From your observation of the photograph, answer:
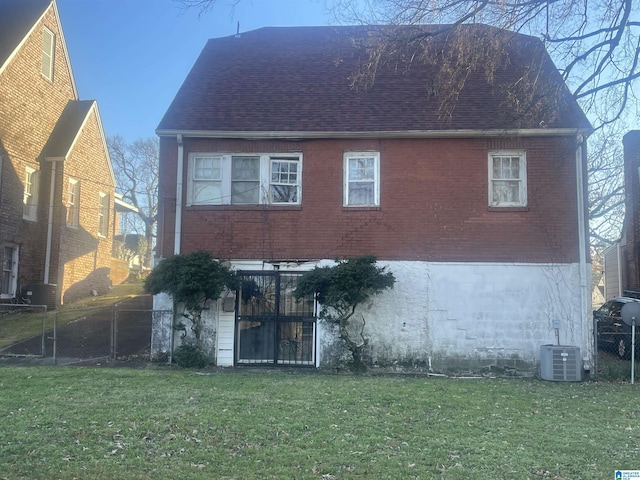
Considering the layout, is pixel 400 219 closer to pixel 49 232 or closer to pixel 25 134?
pixel 49 232

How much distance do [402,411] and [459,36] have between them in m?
6.05

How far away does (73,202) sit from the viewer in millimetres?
19672

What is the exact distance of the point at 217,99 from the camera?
13250 millimetres

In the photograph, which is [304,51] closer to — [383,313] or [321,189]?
[321,189]

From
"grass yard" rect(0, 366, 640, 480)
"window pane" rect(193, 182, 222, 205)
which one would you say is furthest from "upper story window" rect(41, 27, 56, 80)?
"grass yard" rect(0, 366, 640, 480)

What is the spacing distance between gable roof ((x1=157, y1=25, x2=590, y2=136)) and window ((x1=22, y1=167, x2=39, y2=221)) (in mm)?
7939

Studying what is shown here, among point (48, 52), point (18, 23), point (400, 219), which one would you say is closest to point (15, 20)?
point (18, 23)

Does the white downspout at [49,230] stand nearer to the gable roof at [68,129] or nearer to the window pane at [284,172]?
the gable roof at [68,129]

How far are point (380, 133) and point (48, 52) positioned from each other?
14.3 meters

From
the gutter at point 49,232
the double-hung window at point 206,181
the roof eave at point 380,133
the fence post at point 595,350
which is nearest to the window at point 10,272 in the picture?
the gutter at point 49,232

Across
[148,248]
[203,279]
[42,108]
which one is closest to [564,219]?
[203,279]

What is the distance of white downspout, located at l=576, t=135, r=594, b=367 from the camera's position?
1141 cm

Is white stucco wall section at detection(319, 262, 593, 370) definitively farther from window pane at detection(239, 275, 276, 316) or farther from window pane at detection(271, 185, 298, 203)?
window pane at detection(271, 185, 298, 203)

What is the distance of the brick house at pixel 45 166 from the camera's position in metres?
17.2
